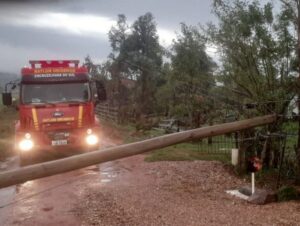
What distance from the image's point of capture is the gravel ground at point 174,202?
24.5 ft

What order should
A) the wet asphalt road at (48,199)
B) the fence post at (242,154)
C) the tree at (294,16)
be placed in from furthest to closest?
the fence post at (242,154)
the tree at (294,16)
the wet asphalt road at (48,199)

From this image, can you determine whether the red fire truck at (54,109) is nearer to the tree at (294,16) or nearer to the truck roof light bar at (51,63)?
the truck roof light bar at (51,63)

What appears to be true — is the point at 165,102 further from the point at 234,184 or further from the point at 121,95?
the point at 234,184

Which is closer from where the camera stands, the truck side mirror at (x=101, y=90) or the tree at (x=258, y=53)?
the tree at (x=258, y=53)

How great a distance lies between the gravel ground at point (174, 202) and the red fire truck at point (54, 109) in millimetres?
1532

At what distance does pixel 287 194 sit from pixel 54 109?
6.49 m

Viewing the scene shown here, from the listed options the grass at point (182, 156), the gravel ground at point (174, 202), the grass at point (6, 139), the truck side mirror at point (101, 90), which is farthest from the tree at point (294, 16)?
the grass at point (6, 139)

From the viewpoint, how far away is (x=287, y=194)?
881 centimetres

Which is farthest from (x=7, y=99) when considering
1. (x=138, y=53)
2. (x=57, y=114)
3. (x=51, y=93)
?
(x=138, y=53)

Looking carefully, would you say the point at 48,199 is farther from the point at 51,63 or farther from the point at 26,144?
the point at 51,63

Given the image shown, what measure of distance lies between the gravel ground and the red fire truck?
153 cm

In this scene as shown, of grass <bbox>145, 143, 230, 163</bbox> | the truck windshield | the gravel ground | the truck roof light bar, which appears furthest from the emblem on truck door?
grass <bbox>145, 143, 230, 163</bbox>

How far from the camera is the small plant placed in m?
8.77

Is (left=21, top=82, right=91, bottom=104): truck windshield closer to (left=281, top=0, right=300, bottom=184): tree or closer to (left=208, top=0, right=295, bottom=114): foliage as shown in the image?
(left=208, top=0, right=295, bottom=114): foliage
